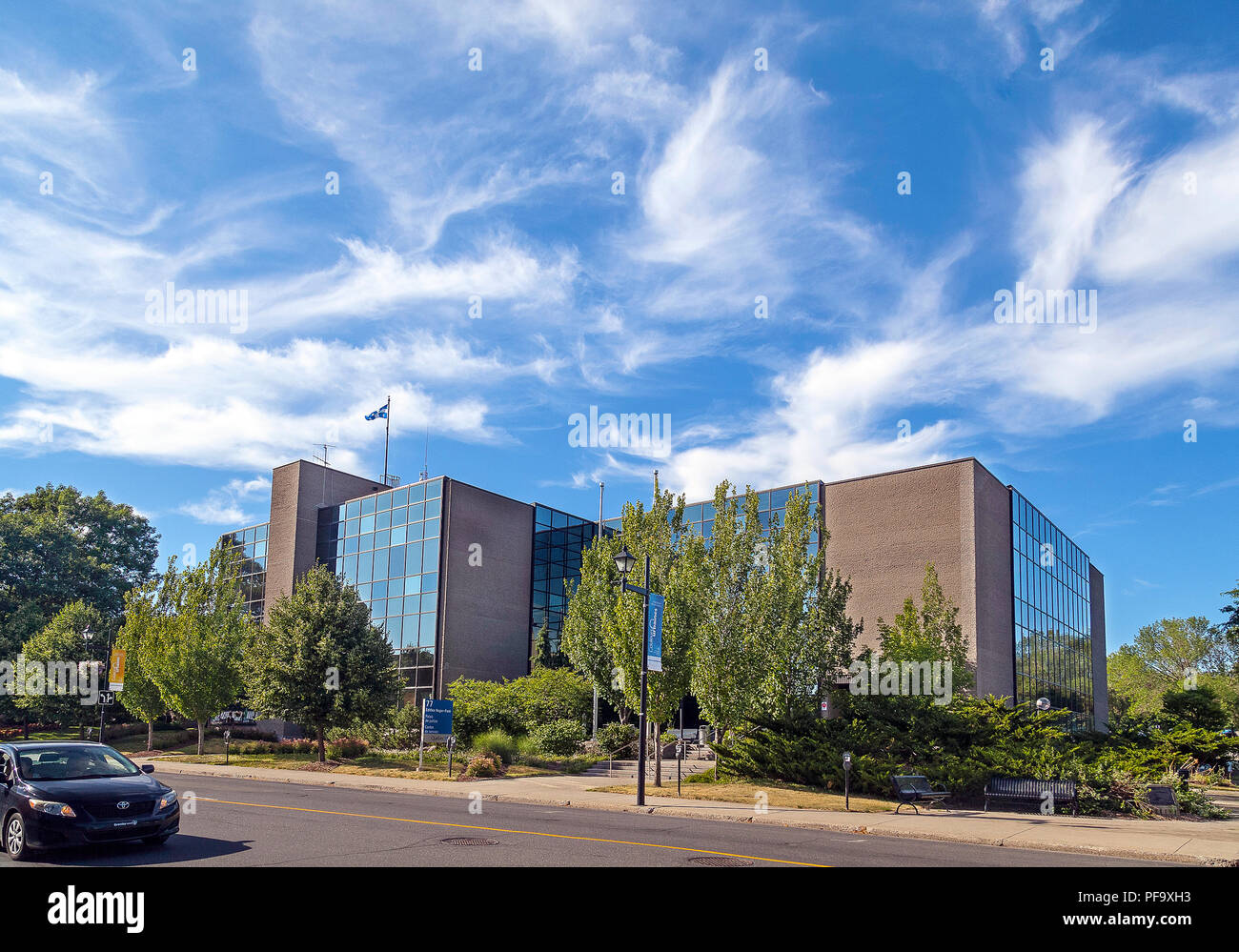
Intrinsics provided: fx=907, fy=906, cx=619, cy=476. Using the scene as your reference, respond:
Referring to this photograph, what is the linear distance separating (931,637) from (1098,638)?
3305cm

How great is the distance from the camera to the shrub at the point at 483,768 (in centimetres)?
2775

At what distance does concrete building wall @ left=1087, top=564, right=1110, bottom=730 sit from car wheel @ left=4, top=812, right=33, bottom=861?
2345 inches

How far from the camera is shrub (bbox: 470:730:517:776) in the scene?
1231 inches

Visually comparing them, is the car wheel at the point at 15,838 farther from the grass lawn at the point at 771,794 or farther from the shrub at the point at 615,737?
the shrub at the point at 615,737

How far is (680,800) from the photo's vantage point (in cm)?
2209

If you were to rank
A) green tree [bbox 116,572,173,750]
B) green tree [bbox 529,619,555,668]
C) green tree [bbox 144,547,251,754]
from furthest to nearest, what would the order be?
1. green tree [bbox 529,619,555,668]
2. green tree [bbox 116,572,173,750]
3. green tree [bbox 144,547,251,754]

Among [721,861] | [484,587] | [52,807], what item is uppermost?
[484,587]

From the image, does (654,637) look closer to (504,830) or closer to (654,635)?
(654,635)

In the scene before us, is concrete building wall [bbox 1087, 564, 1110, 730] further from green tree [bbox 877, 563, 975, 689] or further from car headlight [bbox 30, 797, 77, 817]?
car headlight [bbox 30, 797, 77, 817]

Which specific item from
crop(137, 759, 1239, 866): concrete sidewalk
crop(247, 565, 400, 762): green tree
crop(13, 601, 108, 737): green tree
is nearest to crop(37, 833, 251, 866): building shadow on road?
crop(137, 759, 1239, 866): concrete sidewalk

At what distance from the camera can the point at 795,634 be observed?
2662cm

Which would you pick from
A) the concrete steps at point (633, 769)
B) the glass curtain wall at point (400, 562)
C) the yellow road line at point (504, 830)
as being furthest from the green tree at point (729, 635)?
the glass curtain wall at point (400, 562)

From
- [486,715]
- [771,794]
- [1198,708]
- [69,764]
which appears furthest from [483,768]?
[1198,708]
